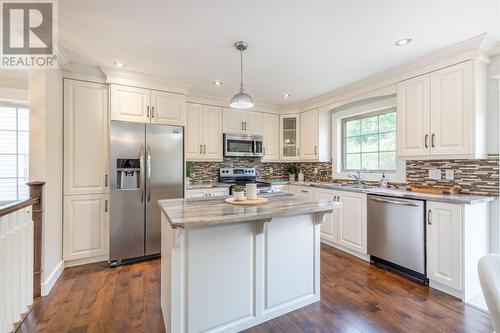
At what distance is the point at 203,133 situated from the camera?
398cm

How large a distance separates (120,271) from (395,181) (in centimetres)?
365

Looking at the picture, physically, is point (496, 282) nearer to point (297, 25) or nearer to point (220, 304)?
point (220, 304)

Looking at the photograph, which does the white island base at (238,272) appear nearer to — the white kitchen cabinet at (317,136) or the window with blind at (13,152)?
the white kitchen cabinet at (317,136)

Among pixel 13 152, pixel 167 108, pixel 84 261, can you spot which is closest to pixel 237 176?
pixel 167 108

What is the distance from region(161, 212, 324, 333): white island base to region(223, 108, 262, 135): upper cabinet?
2.57m

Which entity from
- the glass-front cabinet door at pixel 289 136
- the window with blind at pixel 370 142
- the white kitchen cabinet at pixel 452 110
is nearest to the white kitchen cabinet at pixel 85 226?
the glass-front cabinet door at pixel 289 136

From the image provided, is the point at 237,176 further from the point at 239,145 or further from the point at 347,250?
the point at 347,250

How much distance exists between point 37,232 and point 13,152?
194cm

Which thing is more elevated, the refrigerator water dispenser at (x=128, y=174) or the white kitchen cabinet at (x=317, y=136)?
the white kitchen cabinet at (x=317, y=136)

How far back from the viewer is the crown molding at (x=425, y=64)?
2.22 meters

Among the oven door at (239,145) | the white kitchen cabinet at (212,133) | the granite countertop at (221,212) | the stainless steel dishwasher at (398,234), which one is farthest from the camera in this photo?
the oven door at (239,145)

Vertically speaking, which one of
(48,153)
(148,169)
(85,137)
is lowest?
(148,169)

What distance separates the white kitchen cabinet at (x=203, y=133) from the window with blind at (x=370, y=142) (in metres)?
2.20

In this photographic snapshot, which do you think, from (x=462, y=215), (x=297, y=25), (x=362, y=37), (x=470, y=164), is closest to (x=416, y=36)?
(x=362, y=37)
